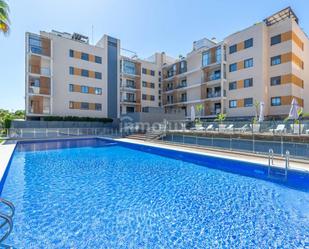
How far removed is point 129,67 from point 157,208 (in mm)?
34241

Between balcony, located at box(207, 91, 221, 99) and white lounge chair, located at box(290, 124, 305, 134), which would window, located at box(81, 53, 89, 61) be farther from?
white lounge chair, located at box(290, 124, 305, 134)

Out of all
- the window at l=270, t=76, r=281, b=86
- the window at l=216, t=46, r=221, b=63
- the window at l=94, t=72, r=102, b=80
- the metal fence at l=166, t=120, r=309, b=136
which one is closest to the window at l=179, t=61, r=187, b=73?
the window at l=216, t=46, r=221, b=63

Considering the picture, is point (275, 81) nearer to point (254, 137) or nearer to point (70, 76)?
point (254, 137)

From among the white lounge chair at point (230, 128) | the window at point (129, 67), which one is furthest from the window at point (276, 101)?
the window at point (129, 67)

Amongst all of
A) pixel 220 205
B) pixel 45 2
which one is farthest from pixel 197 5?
pixel 220 205

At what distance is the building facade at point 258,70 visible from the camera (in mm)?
23734

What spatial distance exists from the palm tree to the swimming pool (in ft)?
31.4

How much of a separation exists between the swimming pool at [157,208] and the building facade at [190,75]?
19.9 metres

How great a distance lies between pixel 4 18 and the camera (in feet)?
40.6

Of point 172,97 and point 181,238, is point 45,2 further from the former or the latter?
point 172,97

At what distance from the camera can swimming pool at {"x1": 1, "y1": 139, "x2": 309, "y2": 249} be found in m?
4.32

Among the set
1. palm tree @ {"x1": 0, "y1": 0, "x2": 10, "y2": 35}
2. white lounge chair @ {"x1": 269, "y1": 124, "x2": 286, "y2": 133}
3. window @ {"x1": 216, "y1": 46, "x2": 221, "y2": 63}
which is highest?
window @ {"x1": 216, "y1": 46, "x2": 221, "y2": 63}

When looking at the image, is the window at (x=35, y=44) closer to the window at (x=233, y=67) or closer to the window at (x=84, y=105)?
the window at (x=84, y=105)

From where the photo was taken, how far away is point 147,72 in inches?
1575
